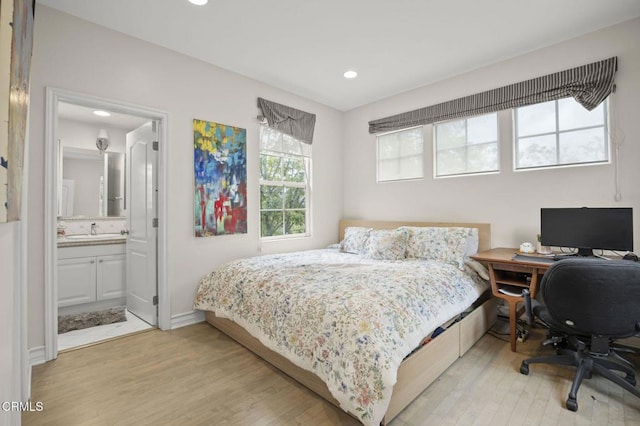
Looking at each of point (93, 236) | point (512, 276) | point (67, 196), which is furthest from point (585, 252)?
point (67, 196)

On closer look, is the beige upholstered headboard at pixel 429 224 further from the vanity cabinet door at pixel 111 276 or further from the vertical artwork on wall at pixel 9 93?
the vertical artwork on wall at pixel 9 93

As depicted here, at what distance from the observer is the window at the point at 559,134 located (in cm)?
266

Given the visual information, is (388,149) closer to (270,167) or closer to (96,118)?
(270,167)

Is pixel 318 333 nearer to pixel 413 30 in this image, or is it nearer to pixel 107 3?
pixel 413 30

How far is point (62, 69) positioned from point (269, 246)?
2.51 m

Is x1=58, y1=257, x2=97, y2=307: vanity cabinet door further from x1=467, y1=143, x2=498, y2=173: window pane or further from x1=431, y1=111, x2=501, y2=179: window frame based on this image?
x1=467, y1=143, x2=498, y2=173: window pane

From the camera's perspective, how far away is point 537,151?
9.76 feet

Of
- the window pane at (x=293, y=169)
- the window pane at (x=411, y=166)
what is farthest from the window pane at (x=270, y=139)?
the window pane at (x=411, y=166)

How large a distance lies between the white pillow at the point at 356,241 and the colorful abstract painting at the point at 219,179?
128cm

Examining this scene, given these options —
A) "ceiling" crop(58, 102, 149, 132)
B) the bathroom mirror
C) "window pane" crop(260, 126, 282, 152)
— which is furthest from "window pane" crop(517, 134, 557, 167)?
the bathroom mirror

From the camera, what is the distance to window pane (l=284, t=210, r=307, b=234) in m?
4.05

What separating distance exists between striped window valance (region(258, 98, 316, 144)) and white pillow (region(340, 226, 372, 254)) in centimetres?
141

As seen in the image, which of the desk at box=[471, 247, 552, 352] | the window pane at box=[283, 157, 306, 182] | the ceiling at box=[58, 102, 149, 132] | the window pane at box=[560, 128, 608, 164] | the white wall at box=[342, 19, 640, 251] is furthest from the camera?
the window pane at box=[283, 157, 306, 182]

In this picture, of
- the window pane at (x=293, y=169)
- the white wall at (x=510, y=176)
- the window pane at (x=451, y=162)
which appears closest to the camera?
the white wall at (x=510, y=176)
